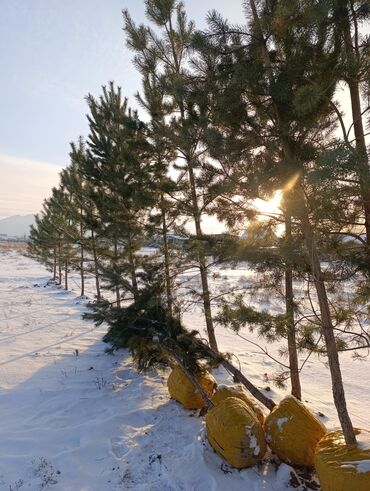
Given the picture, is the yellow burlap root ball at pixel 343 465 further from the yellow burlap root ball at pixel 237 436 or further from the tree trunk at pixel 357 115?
the tree trunk at pixel 357 115

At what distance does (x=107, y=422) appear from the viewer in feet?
17.1

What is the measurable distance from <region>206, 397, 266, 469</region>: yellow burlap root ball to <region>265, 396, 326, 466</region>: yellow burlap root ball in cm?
18

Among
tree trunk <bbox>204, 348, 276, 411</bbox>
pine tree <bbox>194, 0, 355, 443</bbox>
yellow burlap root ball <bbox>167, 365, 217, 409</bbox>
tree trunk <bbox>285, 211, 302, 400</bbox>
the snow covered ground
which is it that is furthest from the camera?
yellow burlap root ball <bbox>167, 365, 217, 409</bbox>

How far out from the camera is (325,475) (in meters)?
3.23

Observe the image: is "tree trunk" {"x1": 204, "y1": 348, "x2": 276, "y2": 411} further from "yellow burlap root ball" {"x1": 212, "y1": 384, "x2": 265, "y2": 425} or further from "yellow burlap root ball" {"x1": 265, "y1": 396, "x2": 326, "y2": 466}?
"yellow burlap root ball" {"x1": 265, "y1": 396, "x2": 326, "y2": 466}

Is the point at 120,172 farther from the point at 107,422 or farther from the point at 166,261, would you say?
the point at 107,422

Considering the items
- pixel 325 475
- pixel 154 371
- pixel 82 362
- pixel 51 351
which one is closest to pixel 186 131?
pixel 325 475

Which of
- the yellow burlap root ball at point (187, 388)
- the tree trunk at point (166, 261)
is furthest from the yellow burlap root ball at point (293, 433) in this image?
the tree trunk at point (166, 261)

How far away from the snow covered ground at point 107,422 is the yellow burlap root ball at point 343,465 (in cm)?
68

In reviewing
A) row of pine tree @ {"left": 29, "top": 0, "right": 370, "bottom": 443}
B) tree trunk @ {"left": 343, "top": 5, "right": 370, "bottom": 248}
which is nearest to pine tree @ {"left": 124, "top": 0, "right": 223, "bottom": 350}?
row of pine tree @ {"left": 29, "top": 0, "right": 370, "bottom": 443}

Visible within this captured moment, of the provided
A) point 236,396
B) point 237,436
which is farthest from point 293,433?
point 236,396

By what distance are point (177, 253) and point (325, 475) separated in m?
5.39

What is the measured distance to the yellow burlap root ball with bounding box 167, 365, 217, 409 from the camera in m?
5.53

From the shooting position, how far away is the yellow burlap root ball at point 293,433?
391 cm
